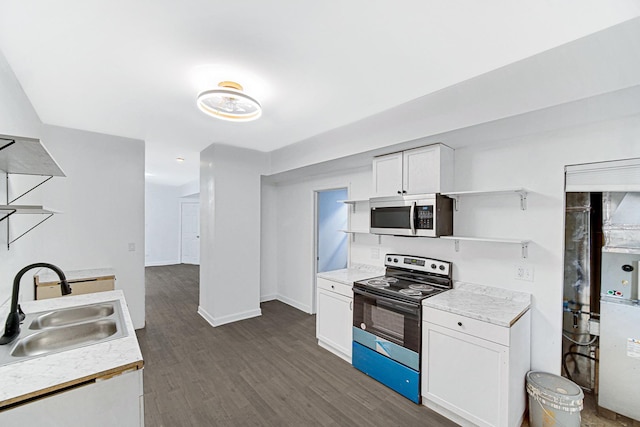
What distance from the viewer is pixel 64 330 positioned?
170 cm

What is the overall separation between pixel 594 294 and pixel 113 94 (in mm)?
4695

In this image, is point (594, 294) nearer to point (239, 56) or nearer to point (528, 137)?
point (528, 137)

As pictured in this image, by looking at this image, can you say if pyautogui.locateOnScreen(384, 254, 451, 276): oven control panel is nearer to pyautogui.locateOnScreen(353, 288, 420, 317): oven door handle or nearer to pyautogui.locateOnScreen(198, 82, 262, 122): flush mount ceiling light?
→ pyautogui.locateOnScreen(353, 288, 420, 317): oven door handle

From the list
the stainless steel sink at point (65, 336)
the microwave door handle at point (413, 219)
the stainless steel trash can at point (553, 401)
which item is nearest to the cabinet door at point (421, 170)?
the microwave door handle at point (413, 219)

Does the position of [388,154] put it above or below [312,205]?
above

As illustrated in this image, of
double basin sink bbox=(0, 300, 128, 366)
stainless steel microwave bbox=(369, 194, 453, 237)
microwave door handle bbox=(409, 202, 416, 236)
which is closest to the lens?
double basin sink bbox=(0, 300, 128, 366)

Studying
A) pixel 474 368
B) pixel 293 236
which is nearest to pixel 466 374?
pixel 474 368

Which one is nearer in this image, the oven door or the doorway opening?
the oven door

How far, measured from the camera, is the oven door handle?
2.35 m

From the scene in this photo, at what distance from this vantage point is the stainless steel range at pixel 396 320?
7.73 ft

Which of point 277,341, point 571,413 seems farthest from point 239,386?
point 571,413

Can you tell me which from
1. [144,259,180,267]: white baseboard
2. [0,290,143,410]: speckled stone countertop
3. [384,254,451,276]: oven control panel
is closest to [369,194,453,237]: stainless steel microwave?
[384,254,451,276]: oven control panel

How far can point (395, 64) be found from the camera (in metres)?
1.80

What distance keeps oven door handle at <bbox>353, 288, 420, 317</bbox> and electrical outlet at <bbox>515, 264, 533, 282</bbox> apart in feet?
3.05
